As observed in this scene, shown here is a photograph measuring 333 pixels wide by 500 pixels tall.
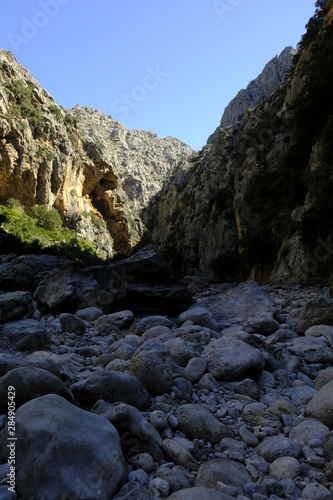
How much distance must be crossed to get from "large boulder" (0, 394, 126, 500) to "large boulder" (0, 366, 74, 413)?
0.35 meters

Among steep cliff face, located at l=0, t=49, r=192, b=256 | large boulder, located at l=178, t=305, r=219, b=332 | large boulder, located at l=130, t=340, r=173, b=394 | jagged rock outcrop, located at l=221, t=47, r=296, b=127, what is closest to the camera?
large boulder, located at l=130, t=340, r=173, b=394

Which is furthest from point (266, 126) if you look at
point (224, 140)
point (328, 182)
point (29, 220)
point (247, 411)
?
point (247, 411)

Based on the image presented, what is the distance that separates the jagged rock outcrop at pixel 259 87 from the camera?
224ft

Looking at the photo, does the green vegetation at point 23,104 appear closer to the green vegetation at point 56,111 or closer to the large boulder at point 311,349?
the green vegetation at point 56,111

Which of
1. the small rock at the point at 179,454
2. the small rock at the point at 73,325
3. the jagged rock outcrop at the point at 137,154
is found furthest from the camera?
the jagged rock outcrop at the point at 137,154

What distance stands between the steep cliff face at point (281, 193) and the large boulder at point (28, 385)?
9318 mm

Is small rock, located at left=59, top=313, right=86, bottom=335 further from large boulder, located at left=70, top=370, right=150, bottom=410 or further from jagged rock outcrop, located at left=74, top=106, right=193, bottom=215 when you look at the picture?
jagged rock outcrop, located at left=74, top=106, right=193, bottom=215

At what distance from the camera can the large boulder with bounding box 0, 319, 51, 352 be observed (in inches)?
166

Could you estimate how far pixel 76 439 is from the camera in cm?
183

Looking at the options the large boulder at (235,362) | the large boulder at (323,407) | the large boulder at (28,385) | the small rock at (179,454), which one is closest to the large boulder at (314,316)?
the large boulder at (235,362)

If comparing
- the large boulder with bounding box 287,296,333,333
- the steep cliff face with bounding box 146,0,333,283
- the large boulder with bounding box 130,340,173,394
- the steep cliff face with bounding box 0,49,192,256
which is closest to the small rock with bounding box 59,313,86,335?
Result: the large boulder with bounding box 130,340,173,394

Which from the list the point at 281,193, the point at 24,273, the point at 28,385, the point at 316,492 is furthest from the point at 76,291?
the point at 281,193

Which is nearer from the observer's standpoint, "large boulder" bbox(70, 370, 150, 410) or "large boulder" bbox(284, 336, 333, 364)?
"large boulder" bbox(70, 370, 150, 410)

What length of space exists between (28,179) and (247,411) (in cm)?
4100
